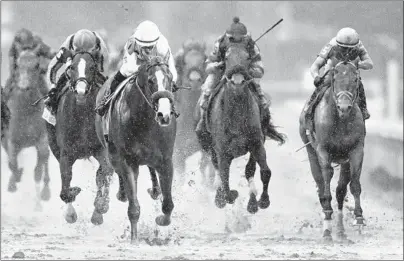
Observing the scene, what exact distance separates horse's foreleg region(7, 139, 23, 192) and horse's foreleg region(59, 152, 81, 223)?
394cm

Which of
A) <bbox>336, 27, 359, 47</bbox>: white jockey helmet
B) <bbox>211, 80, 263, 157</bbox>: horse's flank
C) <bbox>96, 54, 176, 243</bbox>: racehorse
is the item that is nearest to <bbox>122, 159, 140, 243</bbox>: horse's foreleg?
<bbox>96, 54, 176, 243</bbox>: racehorse

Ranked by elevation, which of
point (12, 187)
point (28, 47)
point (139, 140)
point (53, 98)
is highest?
point (28, 47)

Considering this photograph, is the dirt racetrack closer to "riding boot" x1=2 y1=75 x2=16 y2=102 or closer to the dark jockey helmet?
"riding boot" x1=2 y1=75 x2=16 y2=102

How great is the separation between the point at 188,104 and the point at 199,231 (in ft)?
10.8

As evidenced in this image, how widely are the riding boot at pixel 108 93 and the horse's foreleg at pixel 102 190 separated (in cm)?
99

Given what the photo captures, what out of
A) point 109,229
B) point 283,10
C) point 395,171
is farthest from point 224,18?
point 109,229

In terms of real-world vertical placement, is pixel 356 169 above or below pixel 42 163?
below

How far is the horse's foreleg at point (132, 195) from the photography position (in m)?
14.2

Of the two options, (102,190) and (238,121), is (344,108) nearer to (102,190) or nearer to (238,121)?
(238,121)

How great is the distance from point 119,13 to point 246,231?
132 feet

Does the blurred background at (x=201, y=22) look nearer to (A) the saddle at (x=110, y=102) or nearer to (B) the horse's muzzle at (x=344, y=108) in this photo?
(B) the horse's muzzle at (x=344, y=108)

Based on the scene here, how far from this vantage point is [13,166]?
65.1ft

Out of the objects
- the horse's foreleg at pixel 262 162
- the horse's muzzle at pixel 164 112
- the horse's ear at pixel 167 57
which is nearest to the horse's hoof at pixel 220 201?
the horse's foreleg at pixel 262 162

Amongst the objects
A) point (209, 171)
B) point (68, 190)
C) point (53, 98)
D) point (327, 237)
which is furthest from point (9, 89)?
point (327, 237)
